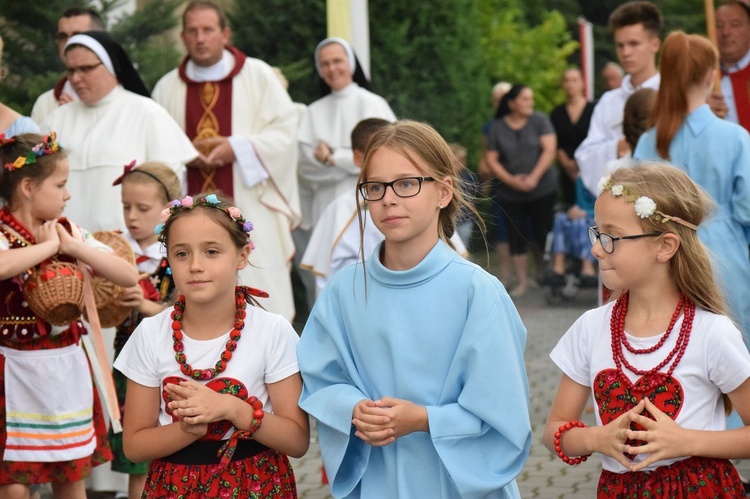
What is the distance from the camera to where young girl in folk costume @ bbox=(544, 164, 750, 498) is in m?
3.50

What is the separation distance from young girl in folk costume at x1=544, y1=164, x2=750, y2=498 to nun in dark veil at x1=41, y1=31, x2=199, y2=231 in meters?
3.78

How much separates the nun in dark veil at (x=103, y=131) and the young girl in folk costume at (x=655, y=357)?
12.4 feet

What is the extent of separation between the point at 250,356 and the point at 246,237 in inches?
15.8

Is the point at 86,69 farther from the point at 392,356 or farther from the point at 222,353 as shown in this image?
the point at 392,356

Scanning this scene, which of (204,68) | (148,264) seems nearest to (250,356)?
(148,264)

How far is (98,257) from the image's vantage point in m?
4.90

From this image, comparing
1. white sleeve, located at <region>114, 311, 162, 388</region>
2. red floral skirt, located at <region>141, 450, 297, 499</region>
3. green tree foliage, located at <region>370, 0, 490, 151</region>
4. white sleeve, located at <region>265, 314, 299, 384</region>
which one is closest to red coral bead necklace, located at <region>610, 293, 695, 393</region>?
white sleeve, located at <region>265, 314, 299, 384</region>

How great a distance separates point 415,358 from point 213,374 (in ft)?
2.07

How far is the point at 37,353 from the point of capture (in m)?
5.03

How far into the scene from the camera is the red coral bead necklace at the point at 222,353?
3.81 meters

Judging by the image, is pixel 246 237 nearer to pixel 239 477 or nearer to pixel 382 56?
pixel 239 477

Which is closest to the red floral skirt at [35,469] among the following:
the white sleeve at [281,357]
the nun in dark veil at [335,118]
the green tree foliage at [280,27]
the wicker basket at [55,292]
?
the wicker basket at [55,292]

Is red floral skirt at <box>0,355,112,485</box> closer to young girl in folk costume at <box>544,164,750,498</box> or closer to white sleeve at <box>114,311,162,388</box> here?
white sleeve at <box>114,311,162,388</box>

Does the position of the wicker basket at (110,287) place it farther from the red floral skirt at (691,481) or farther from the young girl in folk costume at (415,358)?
the red floral skirt at (691,481)
